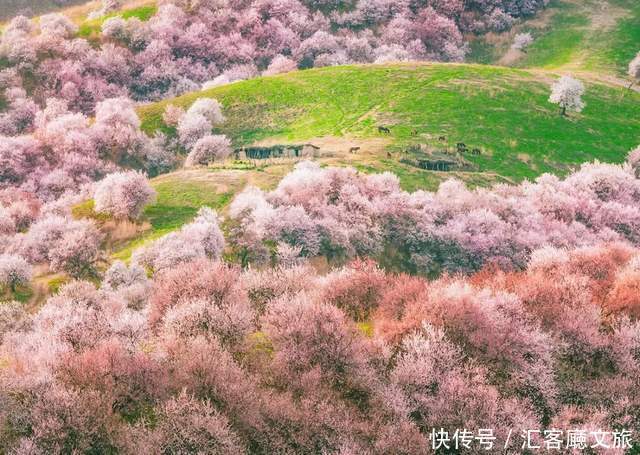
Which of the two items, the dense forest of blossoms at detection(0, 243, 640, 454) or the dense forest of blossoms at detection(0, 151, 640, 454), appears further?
the dense forest of blossoms at detection(0, 151, 640, 454)

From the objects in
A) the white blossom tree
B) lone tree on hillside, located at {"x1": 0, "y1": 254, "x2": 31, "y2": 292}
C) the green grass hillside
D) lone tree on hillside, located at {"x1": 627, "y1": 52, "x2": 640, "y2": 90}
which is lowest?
lone tree on hillside, located at {"x1": 0, "y1": 254, "x2": 31, "y2": 292}

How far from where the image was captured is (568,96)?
251ft

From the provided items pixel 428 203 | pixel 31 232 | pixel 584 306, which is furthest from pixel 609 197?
pixel 31 232

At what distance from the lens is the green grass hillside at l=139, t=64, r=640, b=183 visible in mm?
66875

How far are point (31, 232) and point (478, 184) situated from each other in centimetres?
4297

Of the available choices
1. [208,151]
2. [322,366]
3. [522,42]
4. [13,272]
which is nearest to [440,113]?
[208,151]

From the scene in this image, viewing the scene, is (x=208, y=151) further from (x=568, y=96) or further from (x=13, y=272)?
Result: (x=568, y=96)

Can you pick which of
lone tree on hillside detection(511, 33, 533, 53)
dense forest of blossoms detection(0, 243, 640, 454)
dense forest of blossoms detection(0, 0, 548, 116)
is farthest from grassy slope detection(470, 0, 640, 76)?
dense forest of blossoms detection(0, 243, 640, 454)

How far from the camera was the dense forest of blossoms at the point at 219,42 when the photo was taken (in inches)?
3952

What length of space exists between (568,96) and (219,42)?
6999cm

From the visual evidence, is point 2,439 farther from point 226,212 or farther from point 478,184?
point 478,184

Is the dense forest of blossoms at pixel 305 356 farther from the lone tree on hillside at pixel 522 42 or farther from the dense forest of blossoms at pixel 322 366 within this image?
the lone tree on hillside at pixel 522 42

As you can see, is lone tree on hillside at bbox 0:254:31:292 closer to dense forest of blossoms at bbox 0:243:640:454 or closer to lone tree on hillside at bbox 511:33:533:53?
dense forest of blossoms at bbox 0:243:640:454

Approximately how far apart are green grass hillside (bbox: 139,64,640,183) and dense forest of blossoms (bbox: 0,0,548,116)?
20.2 meters
